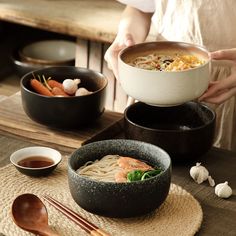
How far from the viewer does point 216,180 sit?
178 centimetres

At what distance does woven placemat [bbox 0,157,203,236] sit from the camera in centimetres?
152

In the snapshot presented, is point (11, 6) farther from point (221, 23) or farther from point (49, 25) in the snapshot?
point (221, 23)

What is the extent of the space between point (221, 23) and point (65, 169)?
0.74 metres

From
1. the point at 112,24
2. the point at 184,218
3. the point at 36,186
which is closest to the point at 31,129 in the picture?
the point at 36,186

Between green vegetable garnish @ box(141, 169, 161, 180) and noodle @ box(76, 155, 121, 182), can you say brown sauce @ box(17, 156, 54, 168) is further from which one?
green vegetable garnish @ box(141, 169, 161, 180)

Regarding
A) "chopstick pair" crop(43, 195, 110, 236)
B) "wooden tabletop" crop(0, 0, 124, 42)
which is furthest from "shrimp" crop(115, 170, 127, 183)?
"wooden tabletop" crop(0, 0, 124, 42)

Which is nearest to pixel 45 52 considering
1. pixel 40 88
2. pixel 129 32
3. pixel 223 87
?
pixel 129 32

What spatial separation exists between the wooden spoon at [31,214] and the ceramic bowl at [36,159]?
152mm

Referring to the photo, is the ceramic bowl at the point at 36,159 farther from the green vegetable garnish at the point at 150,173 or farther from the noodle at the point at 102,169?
the green vegetable garnish at the point at 150,173

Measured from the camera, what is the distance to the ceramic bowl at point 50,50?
3725 millimetres

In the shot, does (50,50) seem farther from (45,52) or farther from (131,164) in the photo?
(131,164)

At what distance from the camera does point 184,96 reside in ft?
5.75

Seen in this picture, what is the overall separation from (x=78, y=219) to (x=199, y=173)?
385mm

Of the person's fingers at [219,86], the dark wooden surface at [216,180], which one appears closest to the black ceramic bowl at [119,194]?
the dark wooden surface at [216,180]
